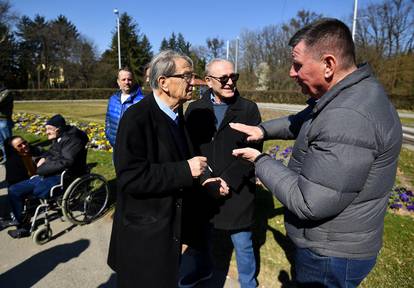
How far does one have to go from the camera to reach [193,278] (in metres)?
2.98

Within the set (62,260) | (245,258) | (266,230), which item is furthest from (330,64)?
(62,260)

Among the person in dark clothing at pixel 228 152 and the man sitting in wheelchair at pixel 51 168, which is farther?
the man sitting in wheelchair at pixel 51 168

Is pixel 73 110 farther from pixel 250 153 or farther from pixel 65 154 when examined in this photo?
pixel 250 153

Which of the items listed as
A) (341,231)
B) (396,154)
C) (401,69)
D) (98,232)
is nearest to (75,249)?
(98,232)

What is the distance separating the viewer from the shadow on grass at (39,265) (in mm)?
3070

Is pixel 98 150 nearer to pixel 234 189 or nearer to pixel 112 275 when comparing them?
pixel 112 275

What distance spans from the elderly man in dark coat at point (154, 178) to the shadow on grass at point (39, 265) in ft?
5.57

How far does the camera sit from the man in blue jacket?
457 centimetres

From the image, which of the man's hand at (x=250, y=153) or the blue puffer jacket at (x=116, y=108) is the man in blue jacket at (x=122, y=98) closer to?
the blue puffer jacket at (x=116, y=108)

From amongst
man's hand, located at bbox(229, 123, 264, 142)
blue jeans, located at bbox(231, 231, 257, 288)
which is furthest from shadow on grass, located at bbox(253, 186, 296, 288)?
man's hand, located at bbox(229, 123, 264, 142)

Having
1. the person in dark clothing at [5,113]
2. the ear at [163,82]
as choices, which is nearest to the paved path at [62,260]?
the ear at [163,82]

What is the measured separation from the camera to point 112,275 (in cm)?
315

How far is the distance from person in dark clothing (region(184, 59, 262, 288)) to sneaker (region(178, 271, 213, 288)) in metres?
0.41

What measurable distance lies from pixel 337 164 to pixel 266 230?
2.89 metres
